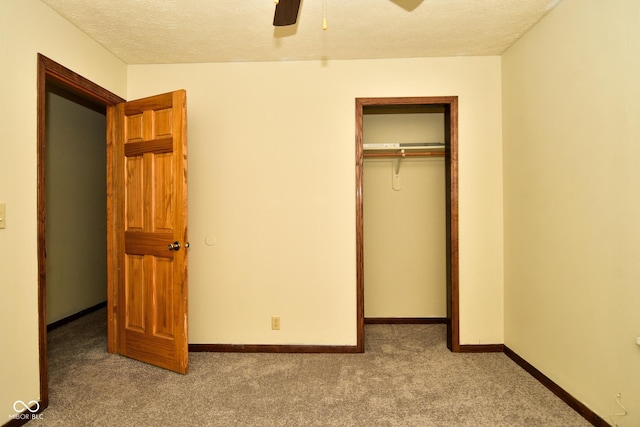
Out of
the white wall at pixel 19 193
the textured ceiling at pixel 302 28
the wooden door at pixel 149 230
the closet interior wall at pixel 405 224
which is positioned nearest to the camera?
the white wall at pixel 19 193

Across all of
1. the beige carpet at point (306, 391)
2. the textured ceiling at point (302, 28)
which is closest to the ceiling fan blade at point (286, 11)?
the textured ceiling at point (302, 28)

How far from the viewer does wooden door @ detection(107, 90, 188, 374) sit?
239cm

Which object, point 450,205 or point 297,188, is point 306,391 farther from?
point 450,205

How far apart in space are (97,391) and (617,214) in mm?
3267

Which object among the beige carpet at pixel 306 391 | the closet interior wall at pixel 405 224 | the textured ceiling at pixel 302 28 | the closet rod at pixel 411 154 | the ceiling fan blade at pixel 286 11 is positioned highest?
the textured ceiling at pixel 302 28

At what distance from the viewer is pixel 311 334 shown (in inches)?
110

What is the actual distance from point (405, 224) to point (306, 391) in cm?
199

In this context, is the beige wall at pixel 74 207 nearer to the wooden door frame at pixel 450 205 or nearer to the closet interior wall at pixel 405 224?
the wooden door frame at pixel 450 205

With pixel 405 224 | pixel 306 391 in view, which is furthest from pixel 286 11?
pixel 405 224

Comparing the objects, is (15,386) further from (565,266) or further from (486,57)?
(486,57)

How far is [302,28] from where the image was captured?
2291 mm

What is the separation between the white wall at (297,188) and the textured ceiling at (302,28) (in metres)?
0.16

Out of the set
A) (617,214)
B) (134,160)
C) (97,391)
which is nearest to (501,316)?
(617,214)

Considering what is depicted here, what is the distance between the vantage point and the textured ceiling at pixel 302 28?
6.69 ft
